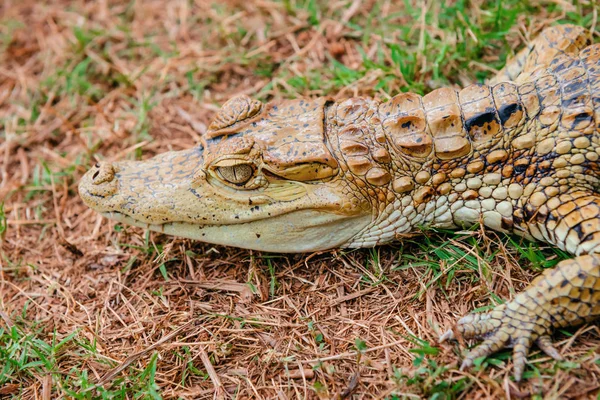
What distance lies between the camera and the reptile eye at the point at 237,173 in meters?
3.16

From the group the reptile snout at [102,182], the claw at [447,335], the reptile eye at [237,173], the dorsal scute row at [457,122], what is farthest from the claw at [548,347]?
the reptile snout at [102,182]

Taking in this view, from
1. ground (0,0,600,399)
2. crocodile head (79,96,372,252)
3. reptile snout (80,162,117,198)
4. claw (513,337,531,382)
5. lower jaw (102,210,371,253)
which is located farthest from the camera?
reptile snout (80,162,117,198)

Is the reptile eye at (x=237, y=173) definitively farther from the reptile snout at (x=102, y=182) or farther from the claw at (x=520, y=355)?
the claw at (x=520, y=355)

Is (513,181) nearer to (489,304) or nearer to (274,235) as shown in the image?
(489,304)

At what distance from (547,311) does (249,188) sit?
1716 mm

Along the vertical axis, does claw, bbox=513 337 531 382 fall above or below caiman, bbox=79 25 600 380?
below

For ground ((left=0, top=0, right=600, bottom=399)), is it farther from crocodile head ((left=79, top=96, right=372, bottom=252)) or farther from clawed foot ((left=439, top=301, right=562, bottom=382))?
crocodile head ((left=79, top=96, right=372, bottom=252))

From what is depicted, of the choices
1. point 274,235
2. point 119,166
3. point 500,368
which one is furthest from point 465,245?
point 119,166

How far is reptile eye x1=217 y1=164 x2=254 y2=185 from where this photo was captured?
316cm

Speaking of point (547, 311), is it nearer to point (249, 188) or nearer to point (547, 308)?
point (547, 308)

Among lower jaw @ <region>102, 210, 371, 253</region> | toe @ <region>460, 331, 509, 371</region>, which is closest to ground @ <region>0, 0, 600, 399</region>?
toe @ <region>460, 331, 509, 371</region>

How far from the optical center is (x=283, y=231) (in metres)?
3.31

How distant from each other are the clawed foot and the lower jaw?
2.86ft

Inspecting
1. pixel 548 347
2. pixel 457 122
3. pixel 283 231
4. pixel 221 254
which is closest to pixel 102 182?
pixel 221 254
